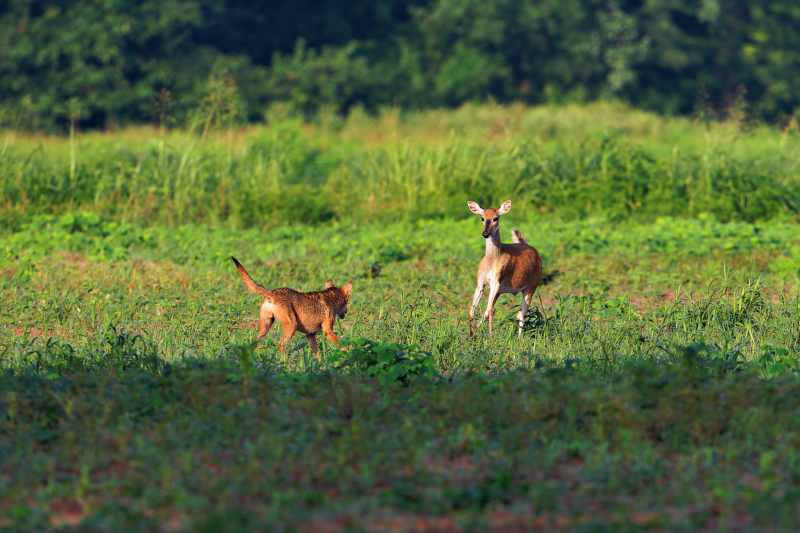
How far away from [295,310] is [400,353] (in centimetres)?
87

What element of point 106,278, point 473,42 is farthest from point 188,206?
point 473,42

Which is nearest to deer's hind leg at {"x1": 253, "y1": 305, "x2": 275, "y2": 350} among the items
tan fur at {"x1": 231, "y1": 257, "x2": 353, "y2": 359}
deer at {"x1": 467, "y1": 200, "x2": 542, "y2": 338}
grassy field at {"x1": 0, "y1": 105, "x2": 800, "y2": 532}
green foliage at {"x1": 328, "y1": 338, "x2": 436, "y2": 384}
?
tan fur at {"x1": 231, "y1": 257, "x2": 353, "y2": 359}

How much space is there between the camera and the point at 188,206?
45.4 feet

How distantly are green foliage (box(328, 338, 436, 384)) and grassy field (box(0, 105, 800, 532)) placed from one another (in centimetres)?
2

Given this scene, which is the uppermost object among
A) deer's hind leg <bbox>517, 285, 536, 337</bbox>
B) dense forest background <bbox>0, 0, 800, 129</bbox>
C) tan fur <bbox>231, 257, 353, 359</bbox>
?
dense forest background <bbox>0, 0, 800, 129</bbox>

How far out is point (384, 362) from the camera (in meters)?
6.24

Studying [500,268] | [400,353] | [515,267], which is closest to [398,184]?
[515,267]

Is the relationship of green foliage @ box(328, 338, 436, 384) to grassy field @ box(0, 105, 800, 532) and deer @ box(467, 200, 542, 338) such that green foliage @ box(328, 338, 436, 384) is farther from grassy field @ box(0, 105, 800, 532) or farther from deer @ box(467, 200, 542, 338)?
deer @ box(467, 200, 542, 338)

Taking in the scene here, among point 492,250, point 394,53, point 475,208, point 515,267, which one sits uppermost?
point 394,53

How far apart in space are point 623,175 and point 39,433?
11.0 m

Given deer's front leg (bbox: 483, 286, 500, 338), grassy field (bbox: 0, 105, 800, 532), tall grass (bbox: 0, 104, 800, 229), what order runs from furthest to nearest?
1. tall grass (bbox: 0, 104, 800, 229)
2. deer's front leg (bbox: 483, 286, 500, 338)
3. grassy field (bbox: 0, 105, 800, 532)

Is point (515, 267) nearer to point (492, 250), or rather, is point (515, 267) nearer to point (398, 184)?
point (492, 250)

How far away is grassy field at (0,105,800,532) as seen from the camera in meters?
4.30

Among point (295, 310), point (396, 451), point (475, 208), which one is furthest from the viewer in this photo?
point (475, 208)
